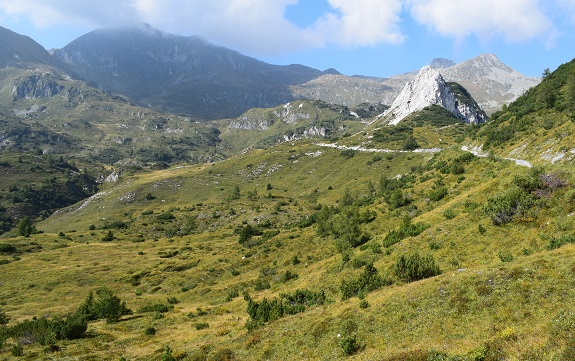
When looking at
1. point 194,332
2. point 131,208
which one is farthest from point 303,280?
point 131,208

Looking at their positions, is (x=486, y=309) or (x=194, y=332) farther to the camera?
(x=194, y=332)

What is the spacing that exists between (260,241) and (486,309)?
64371 millimetres

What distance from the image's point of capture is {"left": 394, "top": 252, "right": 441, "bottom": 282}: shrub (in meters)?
26.8

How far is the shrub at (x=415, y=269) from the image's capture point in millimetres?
26844

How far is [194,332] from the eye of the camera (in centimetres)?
3381

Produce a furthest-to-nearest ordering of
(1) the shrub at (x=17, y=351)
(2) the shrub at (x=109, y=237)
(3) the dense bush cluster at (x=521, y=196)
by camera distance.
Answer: (2) the shrub at (x=109, y=237) → (3) the dense bush cluster at (x=521, y=196) → (1) the shrub at (x=17, y=351)

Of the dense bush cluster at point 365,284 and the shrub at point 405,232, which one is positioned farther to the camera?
the shrub at point 405,232

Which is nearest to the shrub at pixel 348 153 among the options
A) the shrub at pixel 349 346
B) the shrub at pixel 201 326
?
the shrub at pixel 201 326

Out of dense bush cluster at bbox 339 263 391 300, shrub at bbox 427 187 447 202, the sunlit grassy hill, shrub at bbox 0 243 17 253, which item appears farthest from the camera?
shrub at bbox 0 243 17 253

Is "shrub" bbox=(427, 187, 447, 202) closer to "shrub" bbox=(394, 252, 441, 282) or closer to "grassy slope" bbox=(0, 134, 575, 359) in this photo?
"grassy slope" bbox=(0, 134, 575, 359)

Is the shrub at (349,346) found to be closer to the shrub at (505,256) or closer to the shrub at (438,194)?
the shrub at (505,256)

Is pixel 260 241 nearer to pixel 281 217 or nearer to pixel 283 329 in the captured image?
pixel 281 217

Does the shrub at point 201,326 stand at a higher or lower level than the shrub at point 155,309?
higher

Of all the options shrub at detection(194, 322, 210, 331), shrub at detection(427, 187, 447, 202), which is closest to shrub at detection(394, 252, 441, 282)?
shrub at detection(194, 322, 210, 331)
